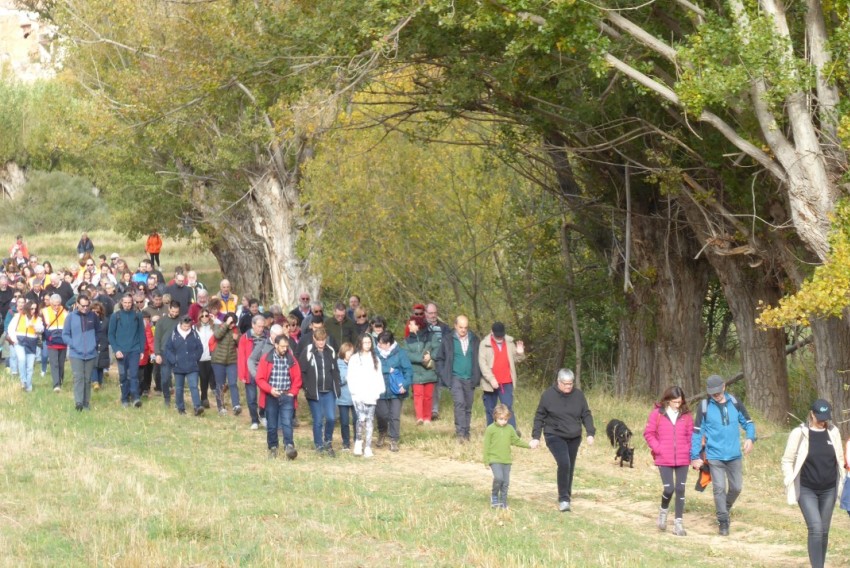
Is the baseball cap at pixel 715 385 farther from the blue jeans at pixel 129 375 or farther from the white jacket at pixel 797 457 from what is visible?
the blue jeans at pixel 129 375

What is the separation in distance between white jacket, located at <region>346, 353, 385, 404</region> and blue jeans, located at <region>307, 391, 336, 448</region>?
0.32m

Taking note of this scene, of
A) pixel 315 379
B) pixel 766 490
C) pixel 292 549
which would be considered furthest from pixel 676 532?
pixel 315 379

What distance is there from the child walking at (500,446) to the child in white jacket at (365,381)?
3.68 metres

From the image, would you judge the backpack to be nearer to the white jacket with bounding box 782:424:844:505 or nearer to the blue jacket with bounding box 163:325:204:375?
the blue jacket with bounding box 163:325:204:375

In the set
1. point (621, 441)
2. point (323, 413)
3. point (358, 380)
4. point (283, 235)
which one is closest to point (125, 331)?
point (323, 413)

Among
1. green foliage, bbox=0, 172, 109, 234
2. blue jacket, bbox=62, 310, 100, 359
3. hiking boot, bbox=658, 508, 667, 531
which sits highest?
green foliage, bbox=0, 172, 109, 234

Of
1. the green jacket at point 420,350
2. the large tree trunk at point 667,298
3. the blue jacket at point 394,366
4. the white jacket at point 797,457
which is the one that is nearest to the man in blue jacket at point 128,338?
the green jacket at point 420,350

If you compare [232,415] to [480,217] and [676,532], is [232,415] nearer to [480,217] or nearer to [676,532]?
[480,217]

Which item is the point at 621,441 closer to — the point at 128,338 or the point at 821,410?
the point at 821,410

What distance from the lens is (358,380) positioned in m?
17.0

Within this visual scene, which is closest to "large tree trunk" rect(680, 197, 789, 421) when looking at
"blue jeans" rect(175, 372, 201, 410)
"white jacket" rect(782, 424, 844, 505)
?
"blue jeans" rect(175, 372, 201, 410)

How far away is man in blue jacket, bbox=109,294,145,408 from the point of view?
2036 cm

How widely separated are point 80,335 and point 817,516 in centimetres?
1242

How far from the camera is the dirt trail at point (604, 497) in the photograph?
12242 mm
